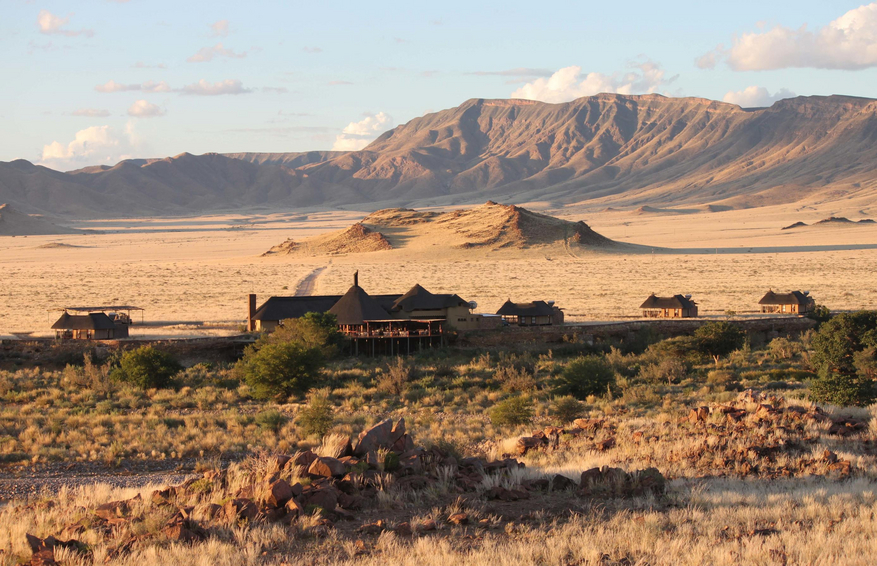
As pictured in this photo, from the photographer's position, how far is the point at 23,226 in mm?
155375

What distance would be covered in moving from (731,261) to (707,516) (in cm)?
7605

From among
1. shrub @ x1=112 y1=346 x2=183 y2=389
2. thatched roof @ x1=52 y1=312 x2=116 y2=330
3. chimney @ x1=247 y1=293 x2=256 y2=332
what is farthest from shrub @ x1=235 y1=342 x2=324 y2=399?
thatched roof @ x1=52 y1=312 x2=116 y2=330

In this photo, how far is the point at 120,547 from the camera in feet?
29.6

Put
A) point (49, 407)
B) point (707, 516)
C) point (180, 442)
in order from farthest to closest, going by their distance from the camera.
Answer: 1. point (49, 407)
2. point (180, 442)
3. point (707, 516)

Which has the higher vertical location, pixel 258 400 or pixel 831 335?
pixel 831 335

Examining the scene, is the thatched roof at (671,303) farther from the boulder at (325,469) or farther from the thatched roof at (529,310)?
the boulder at (325,469)

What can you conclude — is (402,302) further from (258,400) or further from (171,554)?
(171,554)

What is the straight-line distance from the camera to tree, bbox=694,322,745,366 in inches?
1264

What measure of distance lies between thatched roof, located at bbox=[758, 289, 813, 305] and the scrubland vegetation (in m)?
8.71

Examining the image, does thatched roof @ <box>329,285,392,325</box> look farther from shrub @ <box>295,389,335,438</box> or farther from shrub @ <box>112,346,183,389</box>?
shrub @ <box>295,389,335,438</box>

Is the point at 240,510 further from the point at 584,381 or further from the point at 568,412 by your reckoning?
the point at 584,381

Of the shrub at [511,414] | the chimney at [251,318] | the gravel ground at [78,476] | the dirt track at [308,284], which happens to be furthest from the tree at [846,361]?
the dirt track at [308,284]

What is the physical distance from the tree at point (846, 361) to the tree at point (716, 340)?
5.52 metres

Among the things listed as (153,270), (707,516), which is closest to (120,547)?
(707,516)
